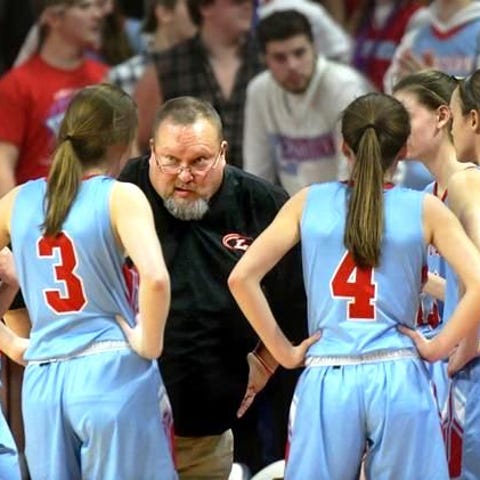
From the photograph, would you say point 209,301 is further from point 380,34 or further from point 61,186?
point 380,34

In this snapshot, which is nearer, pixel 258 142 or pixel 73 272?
pixel 73 272

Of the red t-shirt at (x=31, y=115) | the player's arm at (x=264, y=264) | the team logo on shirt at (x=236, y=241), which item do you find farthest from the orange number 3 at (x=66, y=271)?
the red t-shirt at (x=31, y=115)

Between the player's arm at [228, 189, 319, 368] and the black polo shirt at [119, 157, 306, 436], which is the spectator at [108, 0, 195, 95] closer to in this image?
the black polo shirt at [119, 157, 306, 436]

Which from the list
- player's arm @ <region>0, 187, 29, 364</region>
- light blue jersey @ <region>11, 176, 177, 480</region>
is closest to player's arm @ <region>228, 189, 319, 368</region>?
light blue jersey @ <region>11, 176, 177, 480</region>

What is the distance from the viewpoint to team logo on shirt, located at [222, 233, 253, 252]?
18.0 feet

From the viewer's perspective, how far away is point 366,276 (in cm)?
488

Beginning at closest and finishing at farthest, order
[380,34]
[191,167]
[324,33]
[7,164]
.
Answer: [191,167] → [7,164] → [324,33] → [380,34]

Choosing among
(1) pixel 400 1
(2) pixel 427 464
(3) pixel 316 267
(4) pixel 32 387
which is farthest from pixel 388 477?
(1) pixel 400 1

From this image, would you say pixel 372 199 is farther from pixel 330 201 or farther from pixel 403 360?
pixel 403 360

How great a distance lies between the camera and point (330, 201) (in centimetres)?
495

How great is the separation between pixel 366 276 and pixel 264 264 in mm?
295

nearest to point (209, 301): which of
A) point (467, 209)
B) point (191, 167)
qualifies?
point (191, 167)

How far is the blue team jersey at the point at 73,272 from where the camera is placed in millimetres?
4910

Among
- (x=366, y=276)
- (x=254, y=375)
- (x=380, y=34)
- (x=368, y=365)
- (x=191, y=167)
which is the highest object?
(x=191, y=167)
